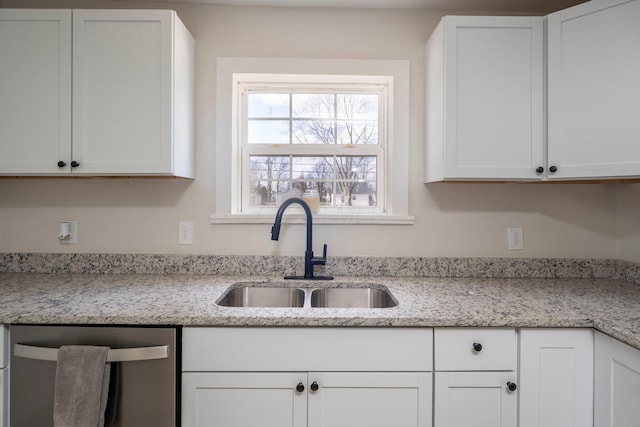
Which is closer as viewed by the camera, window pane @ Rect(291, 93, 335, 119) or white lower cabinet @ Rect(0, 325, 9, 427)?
white lower cabinet @ Rect(0, 325, 9, 427)

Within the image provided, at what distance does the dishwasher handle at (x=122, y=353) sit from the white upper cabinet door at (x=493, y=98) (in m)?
1.37

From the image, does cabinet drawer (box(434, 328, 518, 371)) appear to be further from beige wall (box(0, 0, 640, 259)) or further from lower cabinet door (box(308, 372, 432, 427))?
beige wall (box(0, 0, 640, 259))

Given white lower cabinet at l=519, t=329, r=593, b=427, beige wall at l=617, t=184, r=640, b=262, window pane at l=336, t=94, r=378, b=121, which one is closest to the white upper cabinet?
window pane at l=336, t=94, r=378, b=121

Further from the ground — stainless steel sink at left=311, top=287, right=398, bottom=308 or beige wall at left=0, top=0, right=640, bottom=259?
beige wall at left=0, top=0, right=640, bottom=259

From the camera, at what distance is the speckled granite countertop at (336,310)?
4.03 feet

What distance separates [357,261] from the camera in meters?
1.90

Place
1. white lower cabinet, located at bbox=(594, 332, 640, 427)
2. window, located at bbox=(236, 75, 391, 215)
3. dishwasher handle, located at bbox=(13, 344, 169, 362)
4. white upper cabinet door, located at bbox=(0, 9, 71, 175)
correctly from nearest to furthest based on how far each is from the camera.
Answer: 1. white lower cabinet, located at bbox=(594, 332, 640, 427)
2. dishwasher handle, located at bbox=(13, 344, 169, 362)
3. white upper cabinet door, located at bbox=(0, 9, 71, 175)
4. window, located at bbox=(236, 75, 391, 215)

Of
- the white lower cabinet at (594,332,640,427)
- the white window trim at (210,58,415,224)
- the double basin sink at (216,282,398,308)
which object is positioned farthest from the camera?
the white window trim at (210,58,415,224)

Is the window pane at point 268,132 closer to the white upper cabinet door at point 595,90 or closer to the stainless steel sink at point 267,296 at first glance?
the stainless steel sink at point 267,296

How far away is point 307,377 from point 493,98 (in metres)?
1.41

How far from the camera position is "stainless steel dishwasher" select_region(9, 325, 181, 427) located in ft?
4.01

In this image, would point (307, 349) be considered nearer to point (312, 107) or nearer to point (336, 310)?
point (336, 310)

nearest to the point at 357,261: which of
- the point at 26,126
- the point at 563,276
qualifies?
the point at 563,276

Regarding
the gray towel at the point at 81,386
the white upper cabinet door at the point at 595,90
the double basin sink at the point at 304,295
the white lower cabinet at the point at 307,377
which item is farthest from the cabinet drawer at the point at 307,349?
the white upper cabinet door at the point at 595,90
